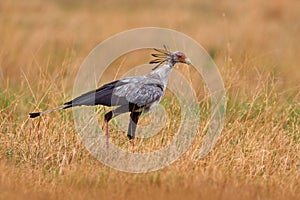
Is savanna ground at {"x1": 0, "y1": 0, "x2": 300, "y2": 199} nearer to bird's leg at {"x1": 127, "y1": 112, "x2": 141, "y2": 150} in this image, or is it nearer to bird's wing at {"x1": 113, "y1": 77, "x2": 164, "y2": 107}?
bird's leg at {"x1": 127, "y1": 112, "x2": 141, "y2": 150}

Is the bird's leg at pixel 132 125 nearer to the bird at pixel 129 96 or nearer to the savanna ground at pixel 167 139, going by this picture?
the bird at pixel 129 96

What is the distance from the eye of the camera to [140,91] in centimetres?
599

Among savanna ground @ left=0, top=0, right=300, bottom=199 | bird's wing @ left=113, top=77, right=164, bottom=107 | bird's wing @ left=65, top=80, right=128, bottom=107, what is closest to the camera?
savanna ground @ left=0, top=0, right=300, bottom=199

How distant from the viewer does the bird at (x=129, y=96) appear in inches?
229

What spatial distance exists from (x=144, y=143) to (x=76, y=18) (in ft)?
24.2

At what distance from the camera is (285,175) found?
561cm

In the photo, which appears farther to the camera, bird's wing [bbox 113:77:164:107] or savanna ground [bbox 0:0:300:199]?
bird's wing [bbox 113:77:164:107]

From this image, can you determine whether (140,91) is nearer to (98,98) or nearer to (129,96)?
(129,96)

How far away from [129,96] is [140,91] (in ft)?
0.35

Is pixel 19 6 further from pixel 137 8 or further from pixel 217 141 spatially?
pixel 217 141

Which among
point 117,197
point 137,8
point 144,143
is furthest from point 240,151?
point 137,8

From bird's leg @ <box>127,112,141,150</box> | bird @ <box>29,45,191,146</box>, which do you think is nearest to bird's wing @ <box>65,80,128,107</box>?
bird @ <box>29,45,191,146</box>

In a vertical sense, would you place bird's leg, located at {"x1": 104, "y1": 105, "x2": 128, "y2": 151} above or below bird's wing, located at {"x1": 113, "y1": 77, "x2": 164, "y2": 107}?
below

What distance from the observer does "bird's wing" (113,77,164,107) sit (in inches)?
233
